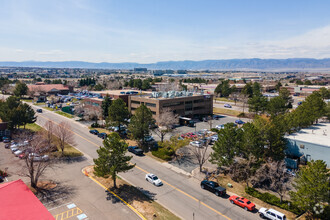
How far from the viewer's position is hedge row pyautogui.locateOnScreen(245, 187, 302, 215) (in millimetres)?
29703

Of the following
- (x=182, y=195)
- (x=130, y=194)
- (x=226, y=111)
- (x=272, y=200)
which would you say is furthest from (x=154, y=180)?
(x=226, y=111)

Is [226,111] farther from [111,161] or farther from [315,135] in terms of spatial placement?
[111,161]

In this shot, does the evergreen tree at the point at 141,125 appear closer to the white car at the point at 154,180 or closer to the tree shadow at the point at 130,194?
the white car at the point at 154,180

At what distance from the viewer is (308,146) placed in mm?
44531

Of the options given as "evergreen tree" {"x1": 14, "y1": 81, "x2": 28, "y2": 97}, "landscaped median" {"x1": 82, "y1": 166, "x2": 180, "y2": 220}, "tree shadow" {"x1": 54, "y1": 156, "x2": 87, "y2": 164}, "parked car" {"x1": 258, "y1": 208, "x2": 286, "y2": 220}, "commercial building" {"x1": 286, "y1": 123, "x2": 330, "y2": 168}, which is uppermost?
"evergreen tree" {"x1": 14, "y1": 81, "x2": 28, "y2": 97}

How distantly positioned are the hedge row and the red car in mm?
3108

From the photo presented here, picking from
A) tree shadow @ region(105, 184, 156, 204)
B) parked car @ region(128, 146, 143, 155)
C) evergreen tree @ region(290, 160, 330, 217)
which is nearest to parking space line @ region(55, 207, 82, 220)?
tree shadow @ region(105, 184, 156, 204)

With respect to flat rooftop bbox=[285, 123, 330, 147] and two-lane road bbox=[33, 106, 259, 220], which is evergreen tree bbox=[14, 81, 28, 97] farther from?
flat rooftop bbox=[285, 123, 330, 147]

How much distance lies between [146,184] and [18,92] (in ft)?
424

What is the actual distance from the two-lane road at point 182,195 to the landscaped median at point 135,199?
1278 millimetres

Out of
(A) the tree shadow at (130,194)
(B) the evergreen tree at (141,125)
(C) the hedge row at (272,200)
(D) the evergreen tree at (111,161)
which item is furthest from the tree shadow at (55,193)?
(C) the hedge row at (272,200)

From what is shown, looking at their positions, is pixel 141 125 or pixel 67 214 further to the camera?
A: pixel 141 125

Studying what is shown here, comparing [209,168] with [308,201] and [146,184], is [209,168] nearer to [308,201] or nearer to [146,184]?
[146,184]

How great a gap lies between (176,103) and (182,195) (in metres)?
49.1
